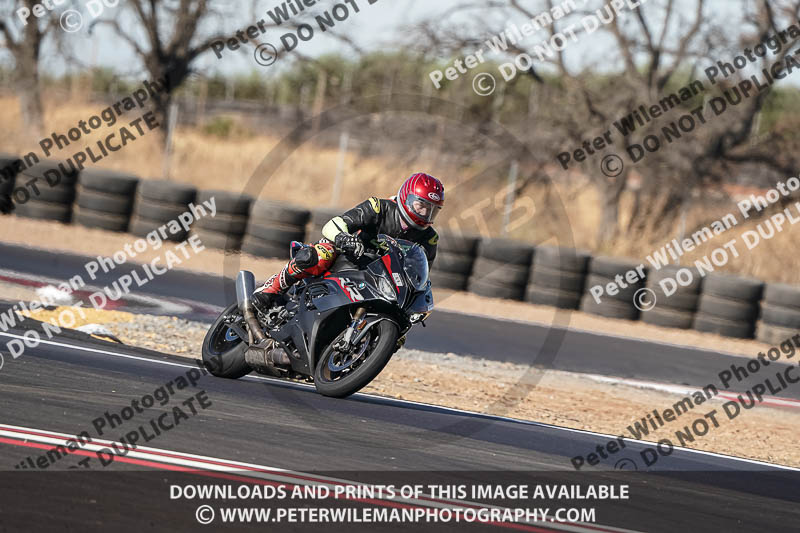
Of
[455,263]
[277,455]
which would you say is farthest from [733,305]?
[277,455]

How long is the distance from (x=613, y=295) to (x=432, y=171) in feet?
24.9

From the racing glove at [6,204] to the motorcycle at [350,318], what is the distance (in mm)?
10592

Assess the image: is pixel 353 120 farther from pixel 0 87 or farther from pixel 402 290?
pixel 402 290

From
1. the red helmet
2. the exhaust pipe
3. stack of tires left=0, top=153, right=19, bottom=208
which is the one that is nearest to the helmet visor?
the red helmet

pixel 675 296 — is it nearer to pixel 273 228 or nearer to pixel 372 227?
pixel 273 228

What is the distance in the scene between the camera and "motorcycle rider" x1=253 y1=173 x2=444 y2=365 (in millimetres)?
6691

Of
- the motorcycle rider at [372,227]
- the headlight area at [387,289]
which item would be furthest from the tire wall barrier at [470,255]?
the headlight area at [387,289]

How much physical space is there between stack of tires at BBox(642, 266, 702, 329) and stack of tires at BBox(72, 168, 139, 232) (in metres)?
8.49

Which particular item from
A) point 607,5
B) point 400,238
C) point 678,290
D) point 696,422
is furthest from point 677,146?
point 400,238

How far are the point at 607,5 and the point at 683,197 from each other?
4360 millimetres

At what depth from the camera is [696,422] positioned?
30.6 ft

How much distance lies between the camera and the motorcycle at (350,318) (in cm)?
635

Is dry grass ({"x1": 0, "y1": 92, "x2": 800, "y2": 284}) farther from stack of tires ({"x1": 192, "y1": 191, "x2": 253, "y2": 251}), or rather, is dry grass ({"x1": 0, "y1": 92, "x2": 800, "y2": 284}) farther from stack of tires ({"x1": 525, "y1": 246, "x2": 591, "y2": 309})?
stack of tires ({"x1": 525, "y1": 246, "x2": 591, "y2": 309})

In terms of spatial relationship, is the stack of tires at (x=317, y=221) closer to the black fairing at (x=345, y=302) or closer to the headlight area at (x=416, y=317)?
the black fairing at (x=345, y=302)
